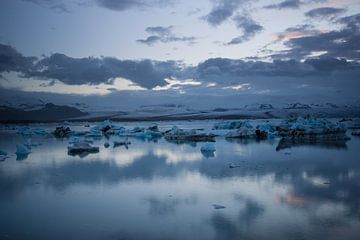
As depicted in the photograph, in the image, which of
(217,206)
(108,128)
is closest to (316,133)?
(217,206)

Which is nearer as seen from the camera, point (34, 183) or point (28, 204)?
point (28, 204)

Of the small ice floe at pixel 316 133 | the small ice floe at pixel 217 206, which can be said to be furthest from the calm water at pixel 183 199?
the small ice floe at pixel 316 133

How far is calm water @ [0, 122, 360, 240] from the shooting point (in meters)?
3.71

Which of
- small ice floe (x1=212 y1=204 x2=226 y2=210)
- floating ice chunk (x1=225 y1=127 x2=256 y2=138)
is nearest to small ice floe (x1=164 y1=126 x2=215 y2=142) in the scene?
floating ice chunk (x1=225 y1=127 x2=256 y2=138)

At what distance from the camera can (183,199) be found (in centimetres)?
507

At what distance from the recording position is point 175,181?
645 centimetres

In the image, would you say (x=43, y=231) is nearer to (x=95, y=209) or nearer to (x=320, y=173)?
(x=95, y=209)

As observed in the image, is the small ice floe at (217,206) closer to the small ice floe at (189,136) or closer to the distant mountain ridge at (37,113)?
the small ice floe at (189,136)

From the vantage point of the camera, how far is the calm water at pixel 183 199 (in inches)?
146

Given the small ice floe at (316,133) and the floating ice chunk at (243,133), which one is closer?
the small ice floe at (316,133)

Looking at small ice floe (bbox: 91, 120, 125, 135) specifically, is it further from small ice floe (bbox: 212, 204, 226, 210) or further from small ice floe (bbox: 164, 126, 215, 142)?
small ice floe (bbox: 212, 204, 226, 210)

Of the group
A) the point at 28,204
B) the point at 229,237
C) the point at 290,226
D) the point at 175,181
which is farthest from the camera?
the point at 175,181

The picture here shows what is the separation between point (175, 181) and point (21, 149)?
21.3ft

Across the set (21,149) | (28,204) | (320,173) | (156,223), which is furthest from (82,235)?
(21,149)
